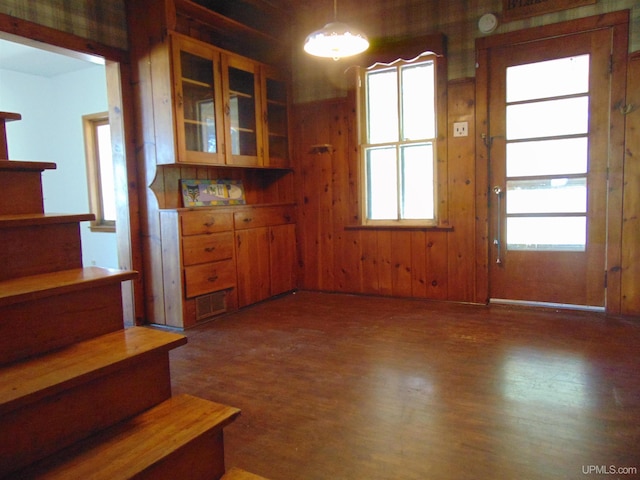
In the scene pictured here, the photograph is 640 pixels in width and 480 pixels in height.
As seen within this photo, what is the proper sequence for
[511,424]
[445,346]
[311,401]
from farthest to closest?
[445,346] < [311,401] < [511,424]

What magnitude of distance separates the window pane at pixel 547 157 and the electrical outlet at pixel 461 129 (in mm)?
359

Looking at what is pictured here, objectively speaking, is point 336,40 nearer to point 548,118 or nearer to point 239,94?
point 239,94

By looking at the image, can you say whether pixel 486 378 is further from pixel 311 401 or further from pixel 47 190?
pixel 47 190

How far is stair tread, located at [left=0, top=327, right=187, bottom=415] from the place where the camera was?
107 cm

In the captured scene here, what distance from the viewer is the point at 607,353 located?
2676 mm

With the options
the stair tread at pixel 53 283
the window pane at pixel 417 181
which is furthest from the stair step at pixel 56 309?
the window pane at pixel 417 181

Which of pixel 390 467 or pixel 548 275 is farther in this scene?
Result: pixel 548 275

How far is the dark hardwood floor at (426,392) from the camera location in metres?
1.67

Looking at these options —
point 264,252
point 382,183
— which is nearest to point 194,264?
point 264,252

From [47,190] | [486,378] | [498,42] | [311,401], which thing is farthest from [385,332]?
[47,190]

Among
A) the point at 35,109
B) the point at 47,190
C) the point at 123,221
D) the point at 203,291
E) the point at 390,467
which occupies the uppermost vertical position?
the point at 35,109

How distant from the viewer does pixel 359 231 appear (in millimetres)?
4422

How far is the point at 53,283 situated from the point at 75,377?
1.13ft

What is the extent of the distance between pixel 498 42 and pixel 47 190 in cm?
532
